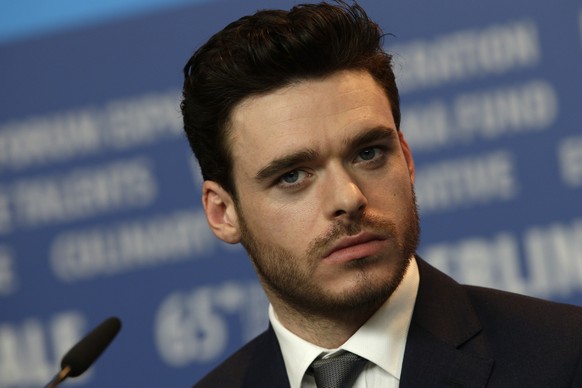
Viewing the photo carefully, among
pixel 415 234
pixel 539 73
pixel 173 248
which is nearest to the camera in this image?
pixel 415 234

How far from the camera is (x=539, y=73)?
3.51 m

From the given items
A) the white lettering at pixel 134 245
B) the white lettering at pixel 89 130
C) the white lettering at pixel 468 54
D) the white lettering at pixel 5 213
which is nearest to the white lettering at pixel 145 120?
the white lettering at pixel 89 130

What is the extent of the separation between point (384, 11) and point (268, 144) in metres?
1.59

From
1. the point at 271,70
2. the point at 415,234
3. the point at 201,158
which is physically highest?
the point at 271,70

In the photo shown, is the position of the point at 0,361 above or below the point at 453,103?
below

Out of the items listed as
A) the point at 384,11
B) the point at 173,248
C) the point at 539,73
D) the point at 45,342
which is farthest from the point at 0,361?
the point at 539,73

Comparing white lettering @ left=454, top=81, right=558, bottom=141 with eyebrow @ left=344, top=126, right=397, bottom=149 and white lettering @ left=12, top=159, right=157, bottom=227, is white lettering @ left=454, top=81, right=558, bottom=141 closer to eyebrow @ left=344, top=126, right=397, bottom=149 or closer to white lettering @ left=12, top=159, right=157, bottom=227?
white lettering @ left=12, top=159, right=157, bottom=227

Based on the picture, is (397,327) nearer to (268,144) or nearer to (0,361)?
(268,144)

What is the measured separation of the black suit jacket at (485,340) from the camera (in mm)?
2102

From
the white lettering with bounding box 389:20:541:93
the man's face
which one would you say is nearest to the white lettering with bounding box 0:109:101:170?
the white lettering with bounding box 389:20:541:93

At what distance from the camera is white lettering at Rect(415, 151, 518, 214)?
11.6 ft

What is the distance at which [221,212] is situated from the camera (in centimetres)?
249

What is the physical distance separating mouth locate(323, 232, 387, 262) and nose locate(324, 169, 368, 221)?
44 millimetres

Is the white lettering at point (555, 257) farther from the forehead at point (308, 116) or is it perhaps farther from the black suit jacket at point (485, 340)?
the forehead at point (308, 116)
